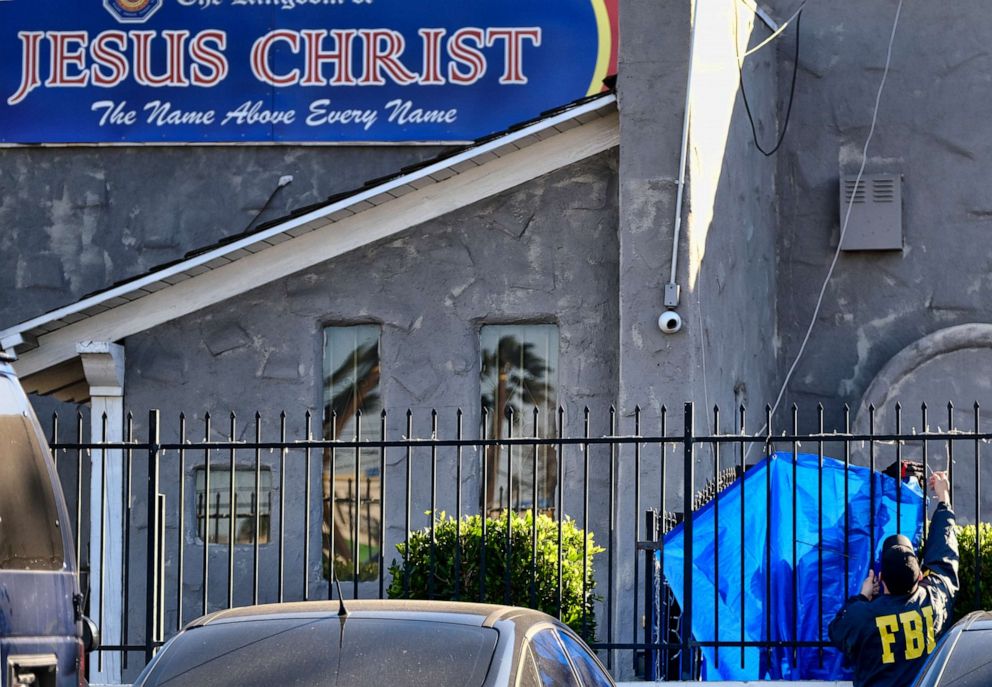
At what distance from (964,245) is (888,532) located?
5.72 m

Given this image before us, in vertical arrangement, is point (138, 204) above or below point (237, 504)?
above

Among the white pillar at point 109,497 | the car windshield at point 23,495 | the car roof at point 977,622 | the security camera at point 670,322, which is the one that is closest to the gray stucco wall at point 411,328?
the white pillar at point 109,497

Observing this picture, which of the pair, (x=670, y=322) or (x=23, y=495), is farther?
(x=670, y=322)

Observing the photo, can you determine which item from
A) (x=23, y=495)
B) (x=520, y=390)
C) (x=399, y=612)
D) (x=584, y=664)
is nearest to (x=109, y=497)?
(x=520, y=390)

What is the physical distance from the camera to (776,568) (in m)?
9.80

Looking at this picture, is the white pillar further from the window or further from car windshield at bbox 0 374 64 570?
car windshield at bbox 0 374 64 570

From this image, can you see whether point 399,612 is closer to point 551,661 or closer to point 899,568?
point 551,661

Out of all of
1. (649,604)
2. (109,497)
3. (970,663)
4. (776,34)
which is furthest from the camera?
(776,34)

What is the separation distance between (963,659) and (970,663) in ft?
0.17

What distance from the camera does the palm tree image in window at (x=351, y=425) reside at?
12789 millimetres

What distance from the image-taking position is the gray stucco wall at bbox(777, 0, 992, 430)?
1477 cm

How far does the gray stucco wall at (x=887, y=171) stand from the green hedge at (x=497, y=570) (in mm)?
5884

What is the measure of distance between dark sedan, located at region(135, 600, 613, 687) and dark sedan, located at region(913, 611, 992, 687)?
1314 millimetres

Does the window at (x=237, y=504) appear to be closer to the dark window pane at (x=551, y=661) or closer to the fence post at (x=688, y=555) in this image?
the fence post at (x=688, y=555)
